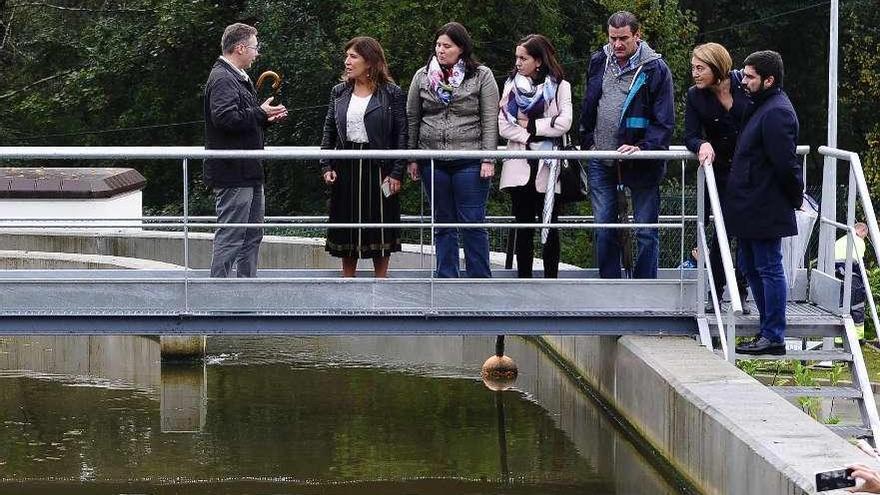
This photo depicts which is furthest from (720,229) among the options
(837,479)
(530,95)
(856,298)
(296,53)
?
(296,53)

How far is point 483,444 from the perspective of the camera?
456 inches

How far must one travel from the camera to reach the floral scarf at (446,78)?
1153 centimetres

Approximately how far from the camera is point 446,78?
11.6 m

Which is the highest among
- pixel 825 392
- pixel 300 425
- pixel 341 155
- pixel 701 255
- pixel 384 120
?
pixel 384 120

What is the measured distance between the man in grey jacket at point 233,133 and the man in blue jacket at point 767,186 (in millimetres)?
2824

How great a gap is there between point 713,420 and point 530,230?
331cm

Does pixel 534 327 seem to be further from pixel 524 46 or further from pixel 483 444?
pixel 524 46

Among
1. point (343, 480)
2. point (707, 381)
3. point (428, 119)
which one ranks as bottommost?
point (343, 480)

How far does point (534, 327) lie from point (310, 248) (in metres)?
9.32

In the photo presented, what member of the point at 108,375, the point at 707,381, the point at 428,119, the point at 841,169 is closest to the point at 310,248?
the point at 108,375

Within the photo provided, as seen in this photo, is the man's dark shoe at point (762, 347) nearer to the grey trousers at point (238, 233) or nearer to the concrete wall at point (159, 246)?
A: the grey trousers at point (238, 233)

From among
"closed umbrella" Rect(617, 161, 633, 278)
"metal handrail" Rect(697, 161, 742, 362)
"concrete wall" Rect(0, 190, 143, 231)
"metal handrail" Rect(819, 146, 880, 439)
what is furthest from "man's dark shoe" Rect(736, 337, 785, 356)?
"concrete wall" Rect(0, 190, 143, 231)

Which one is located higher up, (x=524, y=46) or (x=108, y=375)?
(x=524, y=46)

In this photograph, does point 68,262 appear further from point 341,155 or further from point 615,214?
point 615,214
